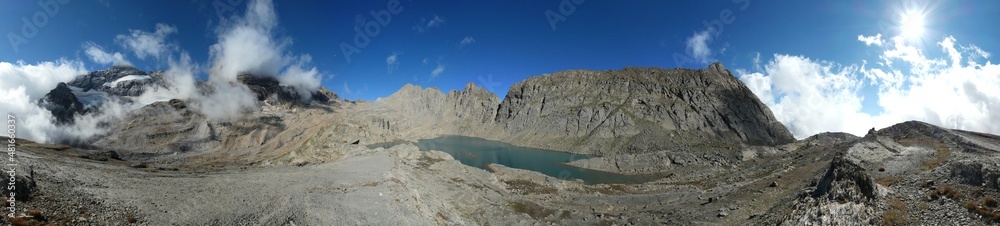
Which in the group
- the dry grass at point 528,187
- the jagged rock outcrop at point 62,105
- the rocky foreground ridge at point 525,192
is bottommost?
the dry grass at point 528,187

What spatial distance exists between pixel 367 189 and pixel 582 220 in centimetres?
2660

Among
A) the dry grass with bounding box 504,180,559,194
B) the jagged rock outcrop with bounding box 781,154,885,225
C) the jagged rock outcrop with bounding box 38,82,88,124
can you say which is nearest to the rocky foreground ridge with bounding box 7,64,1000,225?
the jagged rock outcrop with bounding box 781,154,885,225

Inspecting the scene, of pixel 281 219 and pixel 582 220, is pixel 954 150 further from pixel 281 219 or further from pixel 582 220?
pixel 281 219

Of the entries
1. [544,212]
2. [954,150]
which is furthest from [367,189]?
[954,150]

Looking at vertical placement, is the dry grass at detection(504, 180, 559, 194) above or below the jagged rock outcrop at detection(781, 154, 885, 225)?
below

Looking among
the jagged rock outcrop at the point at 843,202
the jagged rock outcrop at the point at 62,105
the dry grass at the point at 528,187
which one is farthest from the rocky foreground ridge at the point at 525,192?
the jagged rock outcrop at the point at 62,105

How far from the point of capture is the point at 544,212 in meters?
50.5

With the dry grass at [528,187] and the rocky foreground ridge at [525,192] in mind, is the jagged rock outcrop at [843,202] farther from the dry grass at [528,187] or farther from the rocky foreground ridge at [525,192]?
the dry grass at [528,187]

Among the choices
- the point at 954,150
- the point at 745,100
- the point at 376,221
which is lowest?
the point at 376,221

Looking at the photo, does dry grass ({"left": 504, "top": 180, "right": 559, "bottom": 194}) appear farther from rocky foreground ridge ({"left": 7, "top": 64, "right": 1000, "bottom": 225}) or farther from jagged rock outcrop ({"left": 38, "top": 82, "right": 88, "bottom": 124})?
jagged rock outcrop ({"left": 38, "top": 82, "right": 88, "bottom": 124})

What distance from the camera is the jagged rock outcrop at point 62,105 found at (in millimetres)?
162500

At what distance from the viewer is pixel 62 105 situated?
16650 cm

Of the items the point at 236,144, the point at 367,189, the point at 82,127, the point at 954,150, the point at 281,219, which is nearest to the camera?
the point at 281,219

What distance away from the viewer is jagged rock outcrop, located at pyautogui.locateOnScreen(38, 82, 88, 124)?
162 meters
